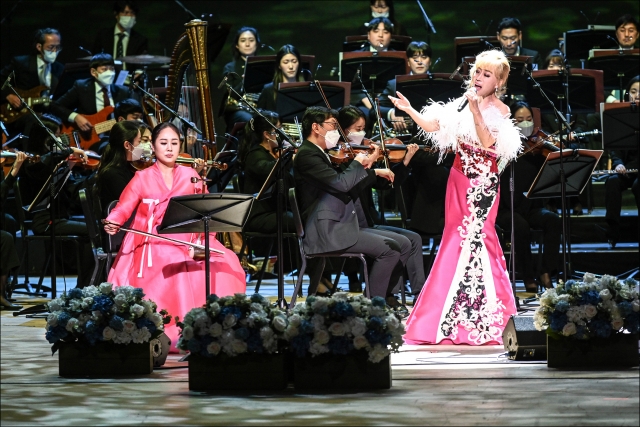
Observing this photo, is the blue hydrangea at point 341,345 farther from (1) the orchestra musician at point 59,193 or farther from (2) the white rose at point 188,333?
(1) the orchestra musician at point 59,193

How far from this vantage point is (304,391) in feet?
14.3

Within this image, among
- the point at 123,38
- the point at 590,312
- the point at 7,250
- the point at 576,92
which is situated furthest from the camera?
the point at 123,38

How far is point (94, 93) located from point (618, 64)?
444 cm

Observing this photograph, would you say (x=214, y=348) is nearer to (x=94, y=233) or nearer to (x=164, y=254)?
(x=164, y=254)

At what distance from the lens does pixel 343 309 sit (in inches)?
173

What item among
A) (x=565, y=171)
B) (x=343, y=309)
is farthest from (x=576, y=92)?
(x=343, y=309)

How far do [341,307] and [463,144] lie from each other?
185 cm

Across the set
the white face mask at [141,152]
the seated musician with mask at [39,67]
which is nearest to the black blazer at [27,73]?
the seated musician with mask at [39,67]

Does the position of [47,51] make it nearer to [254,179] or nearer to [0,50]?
[0,50]

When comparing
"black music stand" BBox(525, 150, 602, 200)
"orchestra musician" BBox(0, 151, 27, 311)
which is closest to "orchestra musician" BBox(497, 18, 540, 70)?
"black music stand" BBox(525, 150, 602, 200)

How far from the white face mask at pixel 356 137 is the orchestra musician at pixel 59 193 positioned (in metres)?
2.06

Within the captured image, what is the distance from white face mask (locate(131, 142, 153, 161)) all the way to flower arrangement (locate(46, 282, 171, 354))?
221 cm

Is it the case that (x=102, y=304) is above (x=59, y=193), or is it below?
below

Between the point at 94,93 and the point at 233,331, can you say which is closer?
the point at 233,331
